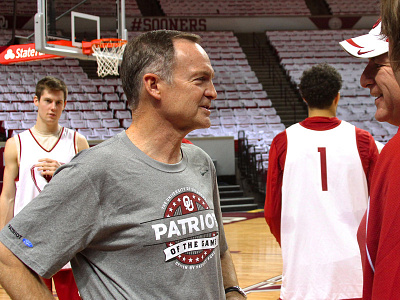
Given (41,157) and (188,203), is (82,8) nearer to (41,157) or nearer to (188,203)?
(41,157)

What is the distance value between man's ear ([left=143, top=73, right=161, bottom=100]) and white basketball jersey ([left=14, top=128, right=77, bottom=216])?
200 centimetres

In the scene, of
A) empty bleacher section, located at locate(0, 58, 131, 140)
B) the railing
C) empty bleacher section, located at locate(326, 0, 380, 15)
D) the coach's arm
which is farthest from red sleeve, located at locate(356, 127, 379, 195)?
empty bleacher section, located at locate(326, 0, 380, 15)

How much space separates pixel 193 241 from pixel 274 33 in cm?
1855

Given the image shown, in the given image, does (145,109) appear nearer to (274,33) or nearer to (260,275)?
(260,275)

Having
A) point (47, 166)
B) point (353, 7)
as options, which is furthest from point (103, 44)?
point (353, 7)

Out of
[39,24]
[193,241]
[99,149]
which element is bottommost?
[193,241]

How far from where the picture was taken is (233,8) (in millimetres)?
20359

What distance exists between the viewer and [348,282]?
2.83 metres

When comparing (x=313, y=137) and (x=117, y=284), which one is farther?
(x=313, y=137)

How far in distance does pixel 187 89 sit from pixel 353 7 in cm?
2105

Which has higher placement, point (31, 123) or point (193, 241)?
point (193, 241)

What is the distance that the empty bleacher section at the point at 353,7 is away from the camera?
20.6 meters

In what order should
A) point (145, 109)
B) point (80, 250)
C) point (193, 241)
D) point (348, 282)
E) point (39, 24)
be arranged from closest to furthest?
1. point (80, 250)
2. point (193, 241)
3. point (145, 109)
4. point (348, 282)
5. point (39, 24)

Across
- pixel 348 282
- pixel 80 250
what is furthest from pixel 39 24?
pixel 80 250
